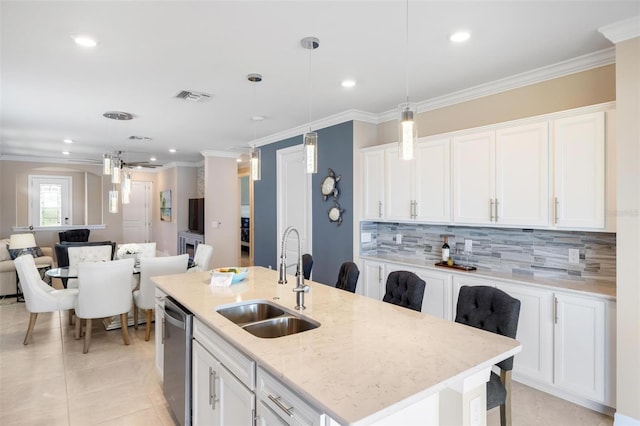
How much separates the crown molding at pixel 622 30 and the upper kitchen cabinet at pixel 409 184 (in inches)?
56.5

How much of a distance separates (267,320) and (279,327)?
0.09 metres

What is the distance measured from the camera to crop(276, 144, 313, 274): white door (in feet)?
17.2

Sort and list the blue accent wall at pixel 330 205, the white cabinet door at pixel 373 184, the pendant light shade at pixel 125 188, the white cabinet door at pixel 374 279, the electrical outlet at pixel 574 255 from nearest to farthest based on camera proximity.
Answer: the electrical outlet at pixel 574 255 → the white cabinet door at pixel 374 279 → the white cabinet door at pixel 373 184 → the pendant light shade at pixel 125 188 → the blue accent wall at pixel 330 205

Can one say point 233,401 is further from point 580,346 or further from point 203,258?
point 203,258

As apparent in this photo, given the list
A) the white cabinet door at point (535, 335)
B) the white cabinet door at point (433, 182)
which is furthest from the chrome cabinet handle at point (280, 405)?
the white cabinet door at point (433, 182)

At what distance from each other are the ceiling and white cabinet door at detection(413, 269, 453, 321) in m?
1.84

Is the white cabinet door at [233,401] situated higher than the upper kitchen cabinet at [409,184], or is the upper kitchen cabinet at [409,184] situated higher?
the upper kitchen cabinet at [409,184]

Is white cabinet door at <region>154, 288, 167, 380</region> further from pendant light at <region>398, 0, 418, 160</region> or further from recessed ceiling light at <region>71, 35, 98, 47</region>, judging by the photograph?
pendant light at <region>398, 0, 418, 160</region>

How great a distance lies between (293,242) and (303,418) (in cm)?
432

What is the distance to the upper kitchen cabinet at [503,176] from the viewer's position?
2.94 m

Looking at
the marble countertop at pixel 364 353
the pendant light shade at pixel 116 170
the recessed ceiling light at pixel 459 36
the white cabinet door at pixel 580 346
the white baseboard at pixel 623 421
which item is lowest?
the white baseboard at pixel 623 421

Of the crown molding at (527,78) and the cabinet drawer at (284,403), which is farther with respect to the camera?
the crown molding at (527,78)

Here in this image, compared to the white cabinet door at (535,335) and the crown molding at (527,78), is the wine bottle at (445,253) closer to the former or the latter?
the white cabinet door at (535,335)

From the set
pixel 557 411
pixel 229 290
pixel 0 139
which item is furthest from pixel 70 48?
pixel 0 139
